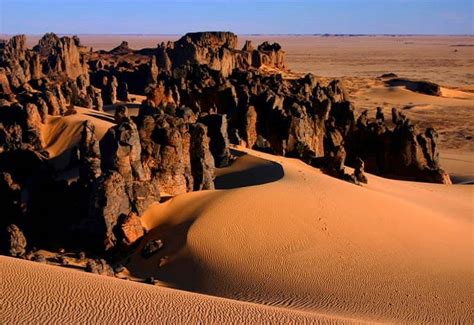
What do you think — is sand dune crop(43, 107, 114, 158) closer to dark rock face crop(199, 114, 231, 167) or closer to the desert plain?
dark rock face crop(199, 114, 231, 167)

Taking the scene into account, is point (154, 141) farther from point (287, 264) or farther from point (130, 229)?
point (287, 264)

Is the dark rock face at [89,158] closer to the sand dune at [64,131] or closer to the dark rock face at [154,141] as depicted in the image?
the dark rock face at [154,141]

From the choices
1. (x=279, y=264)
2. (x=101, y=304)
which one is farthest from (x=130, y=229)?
(x=101, y=304)

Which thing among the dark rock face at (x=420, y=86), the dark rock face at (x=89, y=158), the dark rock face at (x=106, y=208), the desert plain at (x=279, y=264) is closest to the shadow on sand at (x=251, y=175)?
the desert plain at (x=279, y=264)

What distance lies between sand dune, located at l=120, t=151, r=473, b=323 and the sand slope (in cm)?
241

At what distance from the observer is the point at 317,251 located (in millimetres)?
16078

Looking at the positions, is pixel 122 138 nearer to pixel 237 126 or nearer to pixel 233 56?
pixel 237 126

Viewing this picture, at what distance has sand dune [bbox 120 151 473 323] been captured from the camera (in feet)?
44.6

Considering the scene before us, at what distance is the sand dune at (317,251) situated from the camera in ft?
44.6

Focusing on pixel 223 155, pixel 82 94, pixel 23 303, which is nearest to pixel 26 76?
pixel 82 94

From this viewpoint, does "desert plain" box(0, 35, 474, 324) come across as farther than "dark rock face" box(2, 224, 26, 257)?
No

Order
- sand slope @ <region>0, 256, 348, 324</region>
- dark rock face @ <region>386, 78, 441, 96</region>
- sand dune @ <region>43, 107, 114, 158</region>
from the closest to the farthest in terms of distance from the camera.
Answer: sand slope @ <region>0, 256, 348, 324</region>, sand dune @ <region>43, 107, 114, 158</region>, dark rock face @ <region>386, 78, 441, 96</region>

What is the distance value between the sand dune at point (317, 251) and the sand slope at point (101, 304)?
241cm

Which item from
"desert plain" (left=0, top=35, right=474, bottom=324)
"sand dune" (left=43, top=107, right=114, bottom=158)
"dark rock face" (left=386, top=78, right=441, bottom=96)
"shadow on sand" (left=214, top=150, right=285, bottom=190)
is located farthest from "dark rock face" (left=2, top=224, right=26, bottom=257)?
"dark rock face" (left=386, top=78, right=441, bottom=96)
